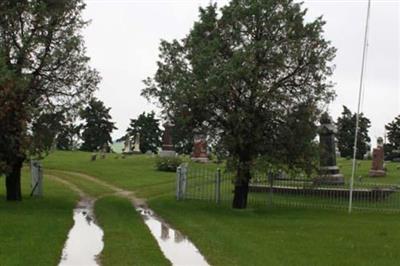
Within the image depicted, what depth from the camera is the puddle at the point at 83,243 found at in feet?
38.4

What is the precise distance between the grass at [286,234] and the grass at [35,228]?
3.03 metres

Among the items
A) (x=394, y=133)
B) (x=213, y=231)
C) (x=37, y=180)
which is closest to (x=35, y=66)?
(x=37, y=180)

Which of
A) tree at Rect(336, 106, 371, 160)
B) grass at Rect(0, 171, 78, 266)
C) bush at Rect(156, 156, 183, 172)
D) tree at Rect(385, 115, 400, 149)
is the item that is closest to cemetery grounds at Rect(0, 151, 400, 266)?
grass at Rect(0, 171, 78, 266)

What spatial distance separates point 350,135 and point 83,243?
202 ft

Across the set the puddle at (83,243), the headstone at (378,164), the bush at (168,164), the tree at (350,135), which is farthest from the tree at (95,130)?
the puddle at (83,243)

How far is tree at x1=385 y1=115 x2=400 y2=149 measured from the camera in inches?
2908

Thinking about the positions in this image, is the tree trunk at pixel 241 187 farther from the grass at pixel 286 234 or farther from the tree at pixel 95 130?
the tree at pixel 95 130

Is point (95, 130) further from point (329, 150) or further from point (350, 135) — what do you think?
point (329, 150)

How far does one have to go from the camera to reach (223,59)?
2180 cm

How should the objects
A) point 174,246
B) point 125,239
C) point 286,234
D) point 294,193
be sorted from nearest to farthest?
point 174,246, point 125,239, point 286,234, point 294,193

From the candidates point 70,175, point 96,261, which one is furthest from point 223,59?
point 70,175

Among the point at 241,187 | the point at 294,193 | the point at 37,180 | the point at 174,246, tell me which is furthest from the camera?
the point at 37,180

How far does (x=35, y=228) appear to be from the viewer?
15.6 meters

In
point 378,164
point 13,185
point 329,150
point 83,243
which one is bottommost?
point 83,243
